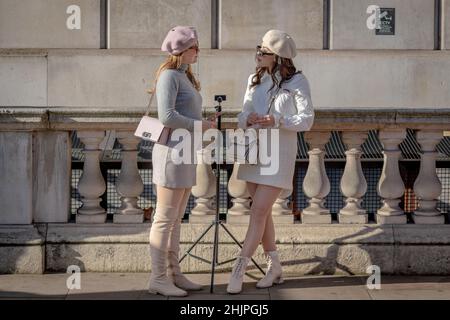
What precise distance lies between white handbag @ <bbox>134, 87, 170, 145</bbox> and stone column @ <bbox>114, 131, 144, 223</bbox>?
91 centimetres

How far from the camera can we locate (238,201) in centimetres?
714

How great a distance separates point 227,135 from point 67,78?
8.91m

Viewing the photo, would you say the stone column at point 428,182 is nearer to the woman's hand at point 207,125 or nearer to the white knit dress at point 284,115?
the white knit dress at point 284,115

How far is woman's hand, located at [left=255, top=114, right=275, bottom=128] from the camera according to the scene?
20.1ft

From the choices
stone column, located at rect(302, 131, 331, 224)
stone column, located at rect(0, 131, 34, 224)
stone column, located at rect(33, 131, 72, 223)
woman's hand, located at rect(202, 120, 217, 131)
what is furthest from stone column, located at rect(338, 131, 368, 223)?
stone column, located at rect(0, 131, 34, 224)

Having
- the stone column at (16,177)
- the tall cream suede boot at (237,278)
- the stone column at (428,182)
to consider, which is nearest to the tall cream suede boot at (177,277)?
the tall cream suede boot at (237,278)

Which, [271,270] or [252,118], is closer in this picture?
[252,118]

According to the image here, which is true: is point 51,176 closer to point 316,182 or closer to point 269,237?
point 269,237

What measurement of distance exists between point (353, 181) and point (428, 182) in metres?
0.55

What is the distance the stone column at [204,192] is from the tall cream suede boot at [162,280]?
84cm

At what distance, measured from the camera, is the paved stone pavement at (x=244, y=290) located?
6.37m

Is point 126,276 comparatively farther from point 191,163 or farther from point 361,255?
point 361,255

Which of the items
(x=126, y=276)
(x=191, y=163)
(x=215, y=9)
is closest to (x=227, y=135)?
(x=191, y=163)

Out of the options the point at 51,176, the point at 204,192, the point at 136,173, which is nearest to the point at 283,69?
the point at 204,192
